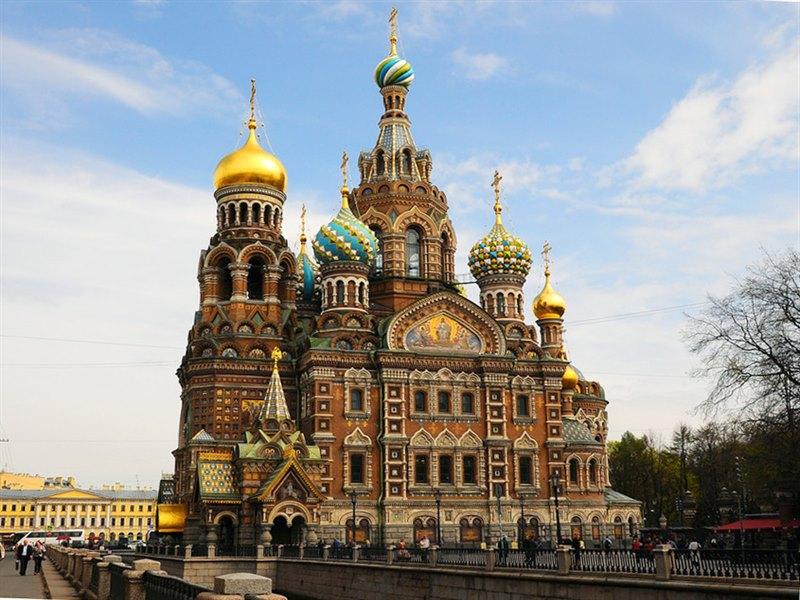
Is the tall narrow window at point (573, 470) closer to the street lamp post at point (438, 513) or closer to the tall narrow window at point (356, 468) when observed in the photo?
the street lamp post at point (438, 513)

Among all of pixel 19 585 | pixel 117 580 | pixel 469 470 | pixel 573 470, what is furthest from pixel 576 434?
pixel 117 580

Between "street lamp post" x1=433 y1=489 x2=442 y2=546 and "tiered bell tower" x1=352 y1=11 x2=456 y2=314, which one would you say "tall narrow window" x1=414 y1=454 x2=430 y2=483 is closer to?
"street lamp post" x1=433 y1=489 x2=442 y2=546

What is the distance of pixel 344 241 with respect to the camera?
43.6 m

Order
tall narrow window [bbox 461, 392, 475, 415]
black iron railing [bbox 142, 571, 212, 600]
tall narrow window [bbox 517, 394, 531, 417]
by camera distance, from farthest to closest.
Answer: tall narrow window [bbox 517, 394, 531, 417]
tall narrow window [bbox 461, 392, 475, 415]
black iron railing [bbox 142, 571, 212, 600]

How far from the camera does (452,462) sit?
1657 inches

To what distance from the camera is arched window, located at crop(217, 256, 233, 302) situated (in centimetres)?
4545

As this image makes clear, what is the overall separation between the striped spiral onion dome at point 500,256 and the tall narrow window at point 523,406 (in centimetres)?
646

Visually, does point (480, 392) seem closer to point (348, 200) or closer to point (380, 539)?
point (380, 539)

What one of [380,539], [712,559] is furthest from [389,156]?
[712,559]

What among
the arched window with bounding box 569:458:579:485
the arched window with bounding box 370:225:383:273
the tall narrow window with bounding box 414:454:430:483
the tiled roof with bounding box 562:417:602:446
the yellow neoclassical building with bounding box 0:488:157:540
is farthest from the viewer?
the yellow neoclassical building with bounding box 0:488:157:540

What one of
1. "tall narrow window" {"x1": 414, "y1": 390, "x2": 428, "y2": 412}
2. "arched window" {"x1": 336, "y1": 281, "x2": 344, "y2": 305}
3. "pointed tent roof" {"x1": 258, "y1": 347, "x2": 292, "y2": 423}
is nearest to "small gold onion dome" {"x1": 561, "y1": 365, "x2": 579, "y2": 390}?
"tall narrow window" {"x1": 414, "y1": 390, "x2": 428, "y2": 412}

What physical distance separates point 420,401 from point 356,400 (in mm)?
2909

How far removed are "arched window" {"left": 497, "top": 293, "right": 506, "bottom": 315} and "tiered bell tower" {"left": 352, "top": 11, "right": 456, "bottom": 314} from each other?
115 inches

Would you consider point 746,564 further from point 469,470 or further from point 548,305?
point 548,305
